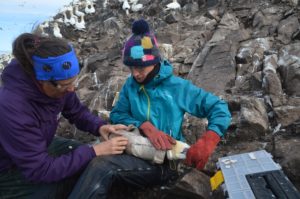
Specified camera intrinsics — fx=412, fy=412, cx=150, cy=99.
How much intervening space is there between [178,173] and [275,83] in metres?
3.18

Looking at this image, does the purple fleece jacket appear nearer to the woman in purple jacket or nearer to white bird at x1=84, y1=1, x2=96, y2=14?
the woman in purple jacket

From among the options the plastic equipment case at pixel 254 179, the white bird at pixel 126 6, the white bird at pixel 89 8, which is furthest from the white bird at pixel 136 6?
the plastic equipment case at pixel 254 179

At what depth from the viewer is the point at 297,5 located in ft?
35.0

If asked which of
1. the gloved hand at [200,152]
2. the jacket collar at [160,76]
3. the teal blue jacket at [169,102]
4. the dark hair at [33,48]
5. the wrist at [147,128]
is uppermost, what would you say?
the dark hair at [33,48]

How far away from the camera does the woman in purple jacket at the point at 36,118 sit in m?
3.68

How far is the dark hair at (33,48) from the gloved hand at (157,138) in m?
1.16

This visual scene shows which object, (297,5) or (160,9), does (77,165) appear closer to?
(297,5)

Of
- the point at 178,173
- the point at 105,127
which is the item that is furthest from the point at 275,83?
the point at 105,127

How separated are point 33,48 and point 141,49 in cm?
118

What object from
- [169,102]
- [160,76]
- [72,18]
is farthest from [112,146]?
[72,18]

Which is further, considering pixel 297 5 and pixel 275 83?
pixel 297 5

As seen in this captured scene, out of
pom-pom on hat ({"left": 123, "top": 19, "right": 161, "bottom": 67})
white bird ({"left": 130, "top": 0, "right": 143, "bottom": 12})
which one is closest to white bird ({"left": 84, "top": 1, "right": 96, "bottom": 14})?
white bird ({"left": 130, "top": 0, "right": 143, "bottom": 12})

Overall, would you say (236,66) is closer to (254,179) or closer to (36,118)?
(254,179)

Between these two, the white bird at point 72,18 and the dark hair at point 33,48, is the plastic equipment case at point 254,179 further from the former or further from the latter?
the white bird at point 72,18
